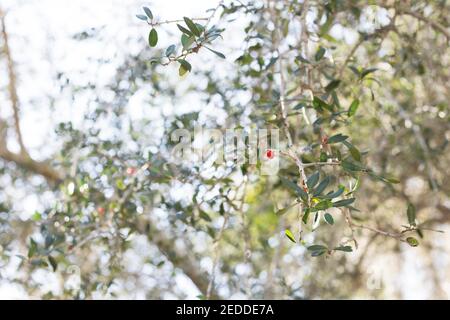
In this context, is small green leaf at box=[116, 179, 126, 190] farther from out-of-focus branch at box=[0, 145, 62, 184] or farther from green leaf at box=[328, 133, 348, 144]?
green leaf at box=[328, 133, 348, 144]

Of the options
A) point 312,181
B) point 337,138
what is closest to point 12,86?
point 337,138

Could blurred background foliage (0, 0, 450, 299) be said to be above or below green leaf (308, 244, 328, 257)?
above

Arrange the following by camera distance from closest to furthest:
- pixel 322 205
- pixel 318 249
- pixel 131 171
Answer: pixel 322 205 < pixel 318 249 < pixel 131 171

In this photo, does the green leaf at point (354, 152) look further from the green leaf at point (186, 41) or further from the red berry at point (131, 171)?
the red berry at point (131, 171)

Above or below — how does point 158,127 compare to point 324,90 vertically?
above

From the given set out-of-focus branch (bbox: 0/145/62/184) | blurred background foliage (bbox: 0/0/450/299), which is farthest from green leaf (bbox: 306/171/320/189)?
out-of-focus branch (bbox: 0/145/62/184)

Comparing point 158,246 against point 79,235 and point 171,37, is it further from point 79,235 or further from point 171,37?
point 171,37

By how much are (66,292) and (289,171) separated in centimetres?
114

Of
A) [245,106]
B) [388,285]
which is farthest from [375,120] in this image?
[388,285]

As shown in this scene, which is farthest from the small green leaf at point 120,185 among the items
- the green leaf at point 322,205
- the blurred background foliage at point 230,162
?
the green leaf at point 322,205

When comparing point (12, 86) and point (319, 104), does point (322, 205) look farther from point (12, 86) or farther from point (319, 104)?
point (12, 86)

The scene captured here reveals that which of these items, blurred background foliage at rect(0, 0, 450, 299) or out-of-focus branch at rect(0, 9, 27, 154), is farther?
out-of-focus branch at rect(0, 9, 27, 154)

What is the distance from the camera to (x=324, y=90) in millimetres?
2293
